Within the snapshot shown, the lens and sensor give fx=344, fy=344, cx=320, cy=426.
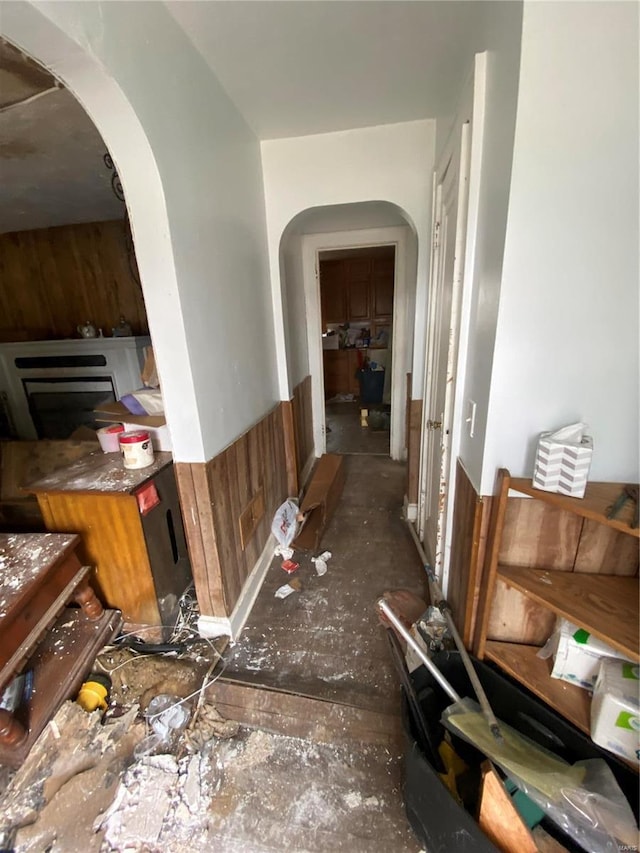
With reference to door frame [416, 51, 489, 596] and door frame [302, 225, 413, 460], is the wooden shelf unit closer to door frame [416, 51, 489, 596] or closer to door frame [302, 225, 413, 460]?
door frame [416, 51, 489, 596]

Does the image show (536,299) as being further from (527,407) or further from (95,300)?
(95,300)

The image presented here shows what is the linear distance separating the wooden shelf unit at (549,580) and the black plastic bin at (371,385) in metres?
4.46

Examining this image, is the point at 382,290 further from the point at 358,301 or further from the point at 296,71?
the point at 296,71

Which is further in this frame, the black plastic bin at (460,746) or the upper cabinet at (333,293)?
the upper cabinet at (333,293)

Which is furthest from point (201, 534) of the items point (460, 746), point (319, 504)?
point (460, 746)

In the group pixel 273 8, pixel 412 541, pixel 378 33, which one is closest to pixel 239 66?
pixel 273 8

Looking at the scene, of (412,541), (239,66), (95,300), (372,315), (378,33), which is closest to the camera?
(378,33)

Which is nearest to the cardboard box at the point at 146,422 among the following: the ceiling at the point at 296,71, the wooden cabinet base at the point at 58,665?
the wooden cabinet base at the point at 58,665

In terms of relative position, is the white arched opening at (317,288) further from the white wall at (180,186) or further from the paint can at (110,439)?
the paint can at (110,439)

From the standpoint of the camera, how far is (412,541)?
2295mm

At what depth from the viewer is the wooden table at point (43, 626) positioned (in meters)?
1.13

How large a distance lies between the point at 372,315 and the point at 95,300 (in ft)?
12.8

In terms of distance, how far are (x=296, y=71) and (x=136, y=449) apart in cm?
175

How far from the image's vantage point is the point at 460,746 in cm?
113
